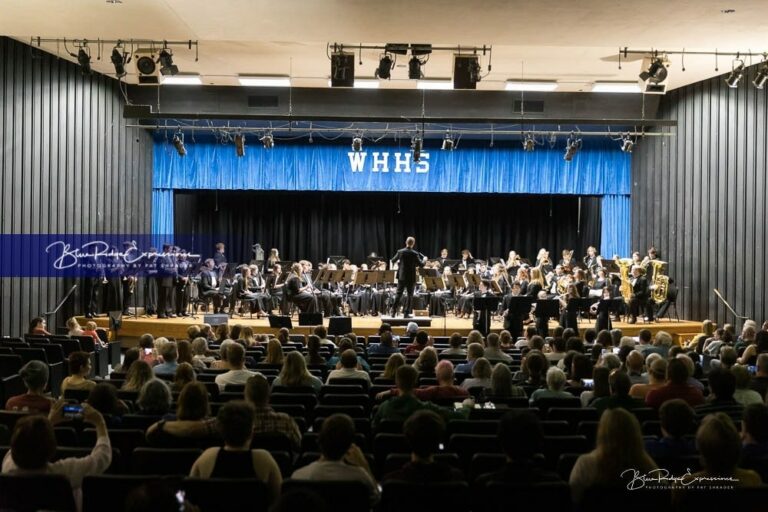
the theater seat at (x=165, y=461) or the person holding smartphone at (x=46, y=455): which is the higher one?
the person holding smartphone at (x=46, y=455)

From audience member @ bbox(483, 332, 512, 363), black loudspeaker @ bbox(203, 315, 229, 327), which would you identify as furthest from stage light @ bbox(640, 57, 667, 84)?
black loudspeaker @ bbox(203, 315, 229, 327)

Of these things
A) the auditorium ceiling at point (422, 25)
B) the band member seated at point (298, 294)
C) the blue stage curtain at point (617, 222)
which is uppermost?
the auditorium ceiling at point (422, 25)

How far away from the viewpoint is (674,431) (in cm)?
468

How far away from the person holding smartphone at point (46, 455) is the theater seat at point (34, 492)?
3.6 inches

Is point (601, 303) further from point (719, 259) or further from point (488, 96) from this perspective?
point (488, 96)

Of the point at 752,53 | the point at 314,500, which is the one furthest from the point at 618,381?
the point at 752,53

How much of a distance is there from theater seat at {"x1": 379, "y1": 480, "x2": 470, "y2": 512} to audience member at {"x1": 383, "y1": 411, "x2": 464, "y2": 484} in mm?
91

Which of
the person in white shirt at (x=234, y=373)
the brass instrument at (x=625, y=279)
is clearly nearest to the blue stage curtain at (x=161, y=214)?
the brass instrument at (x=625, y=279)

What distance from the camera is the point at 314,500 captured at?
245cm

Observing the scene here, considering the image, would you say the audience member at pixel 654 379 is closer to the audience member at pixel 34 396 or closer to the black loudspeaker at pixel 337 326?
the audience member at pixel 34 396

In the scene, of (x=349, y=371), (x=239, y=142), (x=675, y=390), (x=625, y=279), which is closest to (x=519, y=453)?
(x=675, y=390)

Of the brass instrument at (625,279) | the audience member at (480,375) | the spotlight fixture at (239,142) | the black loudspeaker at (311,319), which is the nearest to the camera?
the audience member at (480,375)

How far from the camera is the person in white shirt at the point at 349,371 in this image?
7.66 m

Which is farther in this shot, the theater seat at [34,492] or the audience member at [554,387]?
the audience member at [554,387]
